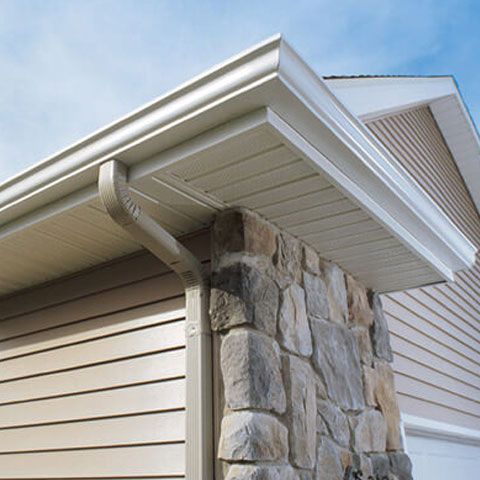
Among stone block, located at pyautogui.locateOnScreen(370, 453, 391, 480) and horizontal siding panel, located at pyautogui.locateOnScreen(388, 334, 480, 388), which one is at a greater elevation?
horizontal siding panel, located at pyautogui.locateOnScreen(388, 334, 480, 388)

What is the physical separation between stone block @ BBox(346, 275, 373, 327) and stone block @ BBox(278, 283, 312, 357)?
1.84ft

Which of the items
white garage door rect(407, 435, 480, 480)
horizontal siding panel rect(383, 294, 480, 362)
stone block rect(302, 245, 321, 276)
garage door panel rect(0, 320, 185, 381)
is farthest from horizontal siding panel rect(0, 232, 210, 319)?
white garage door rect(407, 435, 480, 480)

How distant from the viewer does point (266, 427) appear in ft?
6.57

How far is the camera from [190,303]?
2.26 m

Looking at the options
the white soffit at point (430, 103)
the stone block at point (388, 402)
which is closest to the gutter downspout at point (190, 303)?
the stone block at point (388, 402)

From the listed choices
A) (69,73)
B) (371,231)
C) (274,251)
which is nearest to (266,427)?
(274,251)

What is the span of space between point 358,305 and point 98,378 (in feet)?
4.43

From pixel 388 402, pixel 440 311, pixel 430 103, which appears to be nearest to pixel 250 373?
pixel 388 402

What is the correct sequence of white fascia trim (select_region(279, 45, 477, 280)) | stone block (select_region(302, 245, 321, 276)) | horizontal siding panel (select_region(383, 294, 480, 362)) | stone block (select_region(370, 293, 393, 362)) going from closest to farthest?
white fascia trim (select_region(279, 45, 477, 280))
stone block (select_region(302, 245, 321, 276))
stone block (select_region(370, 293, 393, 362))
horizontal siding panel (select_region(383, 294, 480, 362))

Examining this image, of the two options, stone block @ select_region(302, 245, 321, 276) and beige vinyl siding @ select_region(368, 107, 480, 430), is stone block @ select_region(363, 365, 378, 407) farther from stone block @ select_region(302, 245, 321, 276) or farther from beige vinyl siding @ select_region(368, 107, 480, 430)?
beige vinyl siding @ select_region(368, 107, 480, 430)

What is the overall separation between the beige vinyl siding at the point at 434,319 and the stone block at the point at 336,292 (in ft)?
4.02

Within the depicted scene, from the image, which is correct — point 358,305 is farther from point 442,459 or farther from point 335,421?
point 442,459

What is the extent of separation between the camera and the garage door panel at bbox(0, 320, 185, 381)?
7.88 ft

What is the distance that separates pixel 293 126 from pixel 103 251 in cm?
123
